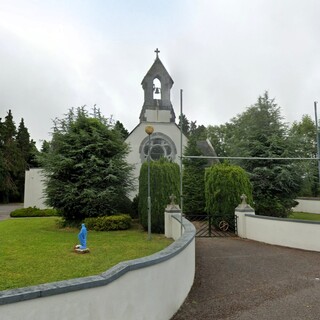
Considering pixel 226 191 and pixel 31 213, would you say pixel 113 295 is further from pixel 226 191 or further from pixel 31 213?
pixel 31 213

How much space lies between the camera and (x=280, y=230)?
1160 cm

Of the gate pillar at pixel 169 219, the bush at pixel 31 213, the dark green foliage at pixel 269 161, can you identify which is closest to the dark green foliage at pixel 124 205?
the gate pillar at pixel 169 219

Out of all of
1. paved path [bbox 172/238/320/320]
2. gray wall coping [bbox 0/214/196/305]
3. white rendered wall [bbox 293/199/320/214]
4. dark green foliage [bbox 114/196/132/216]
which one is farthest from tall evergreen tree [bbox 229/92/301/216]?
gray wall coping [bbox 0/214/196/305]

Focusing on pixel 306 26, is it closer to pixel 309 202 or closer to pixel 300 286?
pixel 300 286

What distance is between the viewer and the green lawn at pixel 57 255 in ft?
22.3

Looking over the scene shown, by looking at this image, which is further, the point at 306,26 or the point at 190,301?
the point at 306,26

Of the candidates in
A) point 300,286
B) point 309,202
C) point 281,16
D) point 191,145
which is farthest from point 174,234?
point 309,202

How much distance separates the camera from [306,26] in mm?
11688

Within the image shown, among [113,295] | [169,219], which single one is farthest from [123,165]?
[113,295]

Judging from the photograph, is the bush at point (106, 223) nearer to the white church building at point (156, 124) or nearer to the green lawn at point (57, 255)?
the green lawn at point (57, 255)

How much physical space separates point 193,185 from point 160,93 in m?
8.90

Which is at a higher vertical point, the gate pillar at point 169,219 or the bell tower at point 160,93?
the bell tower at point 160,93

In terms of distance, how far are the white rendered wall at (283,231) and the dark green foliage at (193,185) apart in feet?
26.7

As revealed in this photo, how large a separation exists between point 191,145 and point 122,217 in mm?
10673
